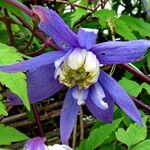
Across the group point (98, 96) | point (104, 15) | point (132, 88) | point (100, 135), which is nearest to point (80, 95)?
point (98, 96)

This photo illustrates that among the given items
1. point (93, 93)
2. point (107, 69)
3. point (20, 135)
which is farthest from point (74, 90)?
point (107, 69)

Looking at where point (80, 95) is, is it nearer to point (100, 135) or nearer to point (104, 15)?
point (100, 135)

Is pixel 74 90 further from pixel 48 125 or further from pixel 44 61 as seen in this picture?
pixel 48 125

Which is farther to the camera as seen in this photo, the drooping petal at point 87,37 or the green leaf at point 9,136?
the green leaf at point 9,136

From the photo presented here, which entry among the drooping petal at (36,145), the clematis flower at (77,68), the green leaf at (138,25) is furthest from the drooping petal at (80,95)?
the green leaf at (138,25)

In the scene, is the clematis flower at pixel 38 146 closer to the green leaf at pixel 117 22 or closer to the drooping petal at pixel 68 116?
the drooping petal at pixel 68 116

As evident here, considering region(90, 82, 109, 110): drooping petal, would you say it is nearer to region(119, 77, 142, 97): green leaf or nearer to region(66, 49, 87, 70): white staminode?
region(66, 49, 87, 70): white staminode
